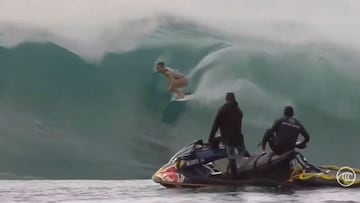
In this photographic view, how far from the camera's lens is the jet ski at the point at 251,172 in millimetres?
11453

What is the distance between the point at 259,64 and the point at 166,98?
1.96 metres

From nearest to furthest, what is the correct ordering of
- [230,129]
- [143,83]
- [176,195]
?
[176,195] → [230,129] → [143,83]

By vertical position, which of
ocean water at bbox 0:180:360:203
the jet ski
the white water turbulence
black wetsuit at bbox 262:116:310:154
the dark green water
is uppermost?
the white water turbulence

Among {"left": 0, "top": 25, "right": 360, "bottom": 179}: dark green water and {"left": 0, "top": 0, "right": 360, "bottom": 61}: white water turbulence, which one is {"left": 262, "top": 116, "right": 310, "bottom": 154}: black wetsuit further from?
{"left": 0, "top": 0, "right": 360, "bottom": 61}: white water turbulence

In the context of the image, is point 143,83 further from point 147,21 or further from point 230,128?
point 230,128

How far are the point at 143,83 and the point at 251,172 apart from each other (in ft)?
16.6

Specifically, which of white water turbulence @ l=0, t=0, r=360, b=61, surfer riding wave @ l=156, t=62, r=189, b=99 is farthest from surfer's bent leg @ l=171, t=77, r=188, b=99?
white water turbulence @ l=0, t=0, r=360, b=61

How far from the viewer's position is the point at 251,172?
11.6 metres

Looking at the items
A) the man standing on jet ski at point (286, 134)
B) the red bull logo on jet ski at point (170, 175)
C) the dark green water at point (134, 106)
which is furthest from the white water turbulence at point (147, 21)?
the man standing on jet ski at point (286, 134)

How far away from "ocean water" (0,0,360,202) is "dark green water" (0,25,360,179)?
2cm

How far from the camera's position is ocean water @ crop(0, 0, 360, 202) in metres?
16.0

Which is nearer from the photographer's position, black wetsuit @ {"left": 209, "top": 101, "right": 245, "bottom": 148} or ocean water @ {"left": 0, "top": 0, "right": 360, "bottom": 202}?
black wetsuit @ {"left": 209, "top": 101, "right": 245, "bottom": 148}

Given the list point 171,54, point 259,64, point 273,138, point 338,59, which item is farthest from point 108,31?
point 273,138

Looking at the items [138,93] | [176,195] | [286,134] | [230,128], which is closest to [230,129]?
[230,128]
